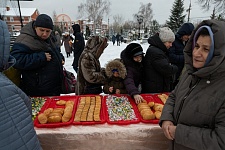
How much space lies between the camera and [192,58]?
113 cm

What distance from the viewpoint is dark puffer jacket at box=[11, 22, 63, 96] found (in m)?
2.06

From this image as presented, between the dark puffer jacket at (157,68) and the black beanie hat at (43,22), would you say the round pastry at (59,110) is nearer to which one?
the black beanie hat at (43,22)

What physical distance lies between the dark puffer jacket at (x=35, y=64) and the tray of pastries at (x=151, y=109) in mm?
1201

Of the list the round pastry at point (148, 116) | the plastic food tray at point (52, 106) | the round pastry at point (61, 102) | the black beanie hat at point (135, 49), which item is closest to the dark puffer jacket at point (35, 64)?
the plastic food tray at point (52, 106)

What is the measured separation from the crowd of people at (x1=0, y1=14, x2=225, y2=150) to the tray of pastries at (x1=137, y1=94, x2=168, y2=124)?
122 millimetres

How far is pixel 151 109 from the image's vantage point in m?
1.89

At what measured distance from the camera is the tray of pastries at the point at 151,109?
1.65 m

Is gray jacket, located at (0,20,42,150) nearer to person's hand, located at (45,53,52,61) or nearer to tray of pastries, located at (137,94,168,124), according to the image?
tray of pastries, located at (137,94,168,124)

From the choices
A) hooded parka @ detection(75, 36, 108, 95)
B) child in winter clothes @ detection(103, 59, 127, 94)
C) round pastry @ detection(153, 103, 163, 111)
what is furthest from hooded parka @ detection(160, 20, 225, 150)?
hooded parka @ detection(75, 36, 108, 95)

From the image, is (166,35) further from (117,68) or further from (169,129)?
(169,129)

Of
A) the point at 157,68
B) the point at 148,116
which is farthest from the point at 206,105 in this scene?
the point at 157,68

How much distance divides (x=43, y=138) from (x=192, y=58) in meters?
1.36

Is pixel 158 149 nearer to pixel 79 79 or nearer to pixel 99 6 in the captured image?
Result: pixel 79 79

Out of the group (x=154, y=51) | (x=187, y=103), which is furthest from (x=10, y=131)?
(x=154, y=51)
